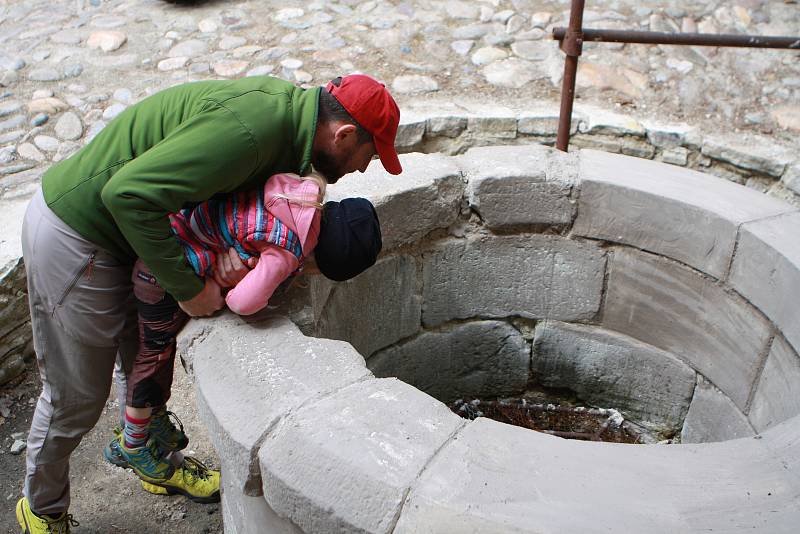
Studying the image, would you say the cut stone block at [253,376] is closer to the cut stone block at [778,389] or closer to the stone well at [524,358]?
the stone well at [524,358]

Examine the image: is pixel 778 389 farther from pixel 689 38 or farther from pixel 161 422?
pixel 161 422

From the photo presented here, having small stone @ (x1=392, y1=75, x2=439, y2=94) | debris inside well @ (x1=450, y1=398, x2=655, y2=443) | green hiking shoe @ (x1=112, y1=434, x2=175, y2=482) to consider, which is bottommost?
debris inside well @ (x1=450, y1=398, x2=655, y2=443)

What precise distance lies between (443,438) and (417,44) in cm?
359

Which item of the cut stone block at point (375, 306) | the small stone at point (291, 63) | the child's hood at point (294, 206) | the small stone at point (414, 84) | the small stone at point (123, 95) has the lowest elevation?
the cut stone block at point (375, 306)

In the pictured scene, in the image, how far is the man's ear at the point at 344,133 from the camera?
1.97 meters

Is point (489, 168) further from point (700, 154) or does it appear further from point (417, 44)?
point (417, 44)

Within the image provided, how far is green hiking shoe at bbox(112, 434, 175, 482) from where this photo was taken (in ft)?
8.35

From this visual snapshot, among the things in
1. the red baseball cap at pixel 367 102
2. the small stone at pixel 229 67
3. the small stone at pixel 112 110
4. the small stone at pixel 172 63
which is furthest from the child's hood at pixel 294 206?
the small stone at pixel 172 63

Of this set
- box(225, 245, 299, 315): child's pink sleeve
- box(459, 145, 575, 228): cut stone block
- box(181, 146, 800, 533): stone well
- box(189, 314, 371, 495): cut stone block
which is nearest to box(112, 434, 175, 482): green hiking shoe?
box(181, 146, 800, 533): stone well

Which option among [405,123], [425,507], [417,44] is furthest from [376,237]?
[417,44]

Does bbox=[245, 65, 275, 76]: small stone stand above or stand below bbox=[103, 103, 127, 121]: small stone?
above

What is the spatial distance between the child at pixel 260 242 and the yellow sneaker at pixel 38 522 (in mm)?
656

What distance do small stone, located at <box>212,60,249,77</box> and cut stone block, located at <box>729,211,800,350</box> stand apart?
3.18m

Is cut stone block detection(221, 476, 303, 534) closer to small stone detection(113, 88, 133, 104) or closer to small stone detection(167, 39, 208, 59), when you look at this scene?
small stone detection(113, 88, 133, 104)
